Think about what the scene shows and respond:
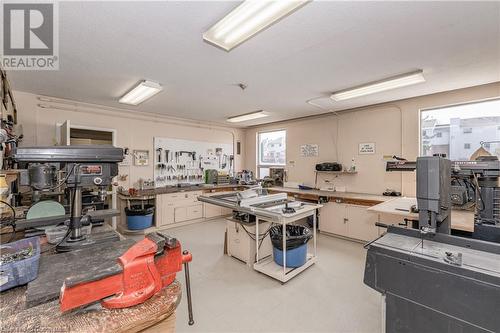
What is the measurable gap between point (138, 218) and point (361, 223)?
4.36 metres

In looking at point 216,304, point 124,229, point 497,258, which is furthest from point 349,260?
point 124,229

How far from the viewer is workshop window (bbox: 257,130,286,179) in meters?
6.27

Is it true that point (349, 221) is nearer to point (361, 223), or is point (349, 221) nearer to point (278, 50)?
point (361, 223)

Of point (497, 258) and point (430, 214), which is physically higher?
point (430, 214)

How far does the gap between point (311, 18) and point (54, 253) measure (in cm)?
234

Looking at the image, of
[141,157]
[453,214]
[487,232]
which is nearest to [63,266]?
[487,232]

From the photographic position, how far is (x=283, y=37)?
2.04 meters

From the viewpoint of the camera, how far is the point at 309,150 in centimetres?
548

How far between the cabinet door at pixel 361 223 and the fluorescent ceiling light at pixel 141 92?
3975mm

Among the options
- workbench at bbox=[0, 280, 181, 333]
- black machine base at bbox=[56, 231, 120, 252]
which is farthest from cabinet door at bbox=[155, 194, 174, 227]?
workbench at bbox=[0, 280, 181, 333]

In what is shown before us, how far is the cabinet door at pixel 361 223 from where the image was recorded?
3.90 meters

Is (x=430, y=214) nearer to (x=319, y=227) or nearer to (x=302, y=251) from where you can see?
(x=302, y=251)

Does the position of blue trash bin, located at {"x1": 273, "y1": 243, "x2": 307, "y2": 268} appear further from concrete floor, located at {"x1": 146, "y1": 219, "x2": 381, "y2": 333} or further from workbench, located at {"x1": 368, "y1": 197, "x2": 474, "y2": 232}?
workbench, located at {"x1": 368, "y1": 197, "x2": 474, "y2": 232}

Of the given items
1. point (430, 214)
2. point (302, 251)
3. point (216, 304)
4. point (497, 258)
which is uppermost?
point (430, 214)
